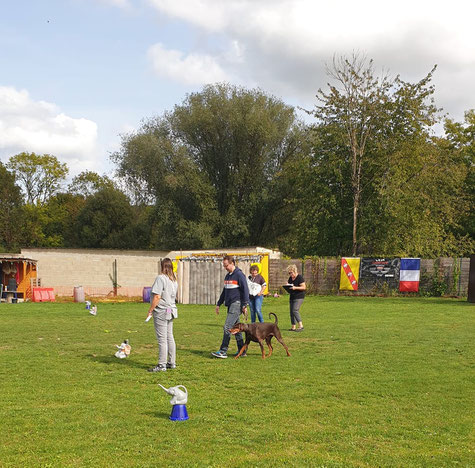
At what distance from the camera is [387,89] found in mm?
33094

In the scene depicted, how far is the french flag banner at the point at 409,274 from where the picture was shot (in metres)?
27.0

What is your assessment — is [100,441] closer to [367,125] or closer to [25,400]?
[25,400]

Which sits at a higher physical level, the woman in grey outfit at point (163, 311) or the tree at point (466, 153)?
the tree at point (466, 153)

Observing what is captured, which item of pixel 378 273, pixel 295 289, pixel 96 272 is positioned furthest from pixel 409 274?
pixel 96 272

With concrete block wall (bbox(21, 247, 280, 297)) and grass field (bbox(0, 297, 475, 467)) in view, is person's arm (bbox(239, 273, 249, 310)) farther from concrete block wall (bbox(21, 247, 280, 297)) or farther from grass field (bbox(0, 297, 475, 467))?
concrete block wall (bbox(21, 247, 280, 297))

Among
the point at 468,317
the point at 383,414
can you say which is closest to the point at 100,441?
the point at 383,414

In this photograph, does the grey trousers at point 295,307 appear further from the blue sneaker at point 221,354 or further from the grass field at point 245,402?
the blue sneaker at point 221,354

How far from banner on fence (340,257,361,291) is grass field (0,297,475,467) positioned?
14904 mm

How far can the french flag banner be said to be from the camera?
2695cm

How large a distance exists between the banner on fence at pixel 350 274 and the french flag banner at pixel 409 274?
7.25 feet

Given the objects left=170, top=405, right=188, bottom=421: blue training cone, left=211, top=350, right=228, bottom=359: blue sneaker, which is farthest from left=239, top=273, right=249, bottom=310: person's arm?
left=170, top=405, right=188, bottom=421: blue training cone

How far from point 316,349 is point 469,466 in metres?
6.14

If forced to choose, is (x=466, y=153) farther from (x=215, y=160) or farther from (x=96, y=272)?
(x=96, y=272)

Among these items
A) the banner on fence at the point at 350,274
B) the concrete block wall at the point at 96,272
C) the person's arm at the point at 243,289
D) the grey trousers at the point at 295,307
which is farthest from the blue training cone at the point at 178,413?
the concrete block wall at the point at 96,272
